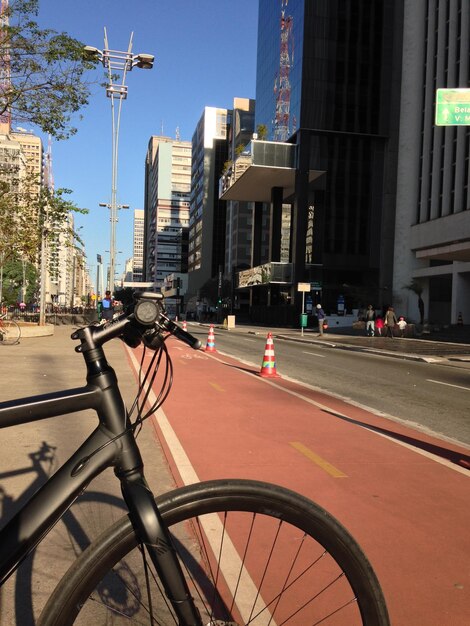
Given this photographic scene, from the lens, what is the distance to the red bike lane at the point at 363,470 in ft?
10.1

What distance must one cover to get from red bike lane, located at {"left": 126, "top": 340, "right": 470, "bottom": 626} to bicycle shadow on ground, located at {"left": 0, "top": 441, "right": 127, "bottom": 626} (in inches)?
31.1

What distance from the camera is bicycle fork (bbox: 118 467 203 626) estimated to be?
5.29 feet

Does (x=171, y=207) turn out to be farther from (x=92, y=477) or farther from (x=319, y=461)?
(x=92, y=477)

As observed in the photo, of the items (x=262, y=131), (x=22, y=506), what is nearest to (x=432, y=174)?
(x=262, y=131)

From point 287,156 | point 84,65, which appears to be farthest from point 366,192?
point 84,65

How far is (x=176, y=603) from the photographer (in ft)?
5.37

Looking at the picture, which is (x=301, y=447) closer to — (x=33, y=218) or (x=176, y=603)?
(x=176, y=603)

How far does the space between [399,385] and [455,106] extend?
6.13 m

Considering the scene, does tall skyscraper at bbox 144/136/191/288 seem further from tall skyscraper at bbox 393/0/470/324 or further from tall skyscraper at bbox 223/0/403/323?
tall skyscraper at bbox 393/0/470/324

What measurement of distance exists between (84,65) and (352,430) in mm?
9983

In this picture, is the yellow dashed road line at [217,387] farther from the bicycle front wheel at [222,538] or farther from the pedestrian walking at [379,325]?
the pedestrian walking at [379,325]

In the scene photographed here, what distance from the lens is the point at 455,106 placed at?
11.2 meters

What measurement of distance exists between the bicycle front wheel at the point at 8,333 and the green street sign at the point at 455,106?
15.4 metres

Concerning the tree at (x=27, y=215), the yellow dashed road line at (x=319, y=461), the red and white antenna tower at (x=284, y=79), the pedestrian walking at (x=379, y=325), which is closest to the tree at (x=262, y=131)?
the red and white antenna tower at (x=284, y=79)
